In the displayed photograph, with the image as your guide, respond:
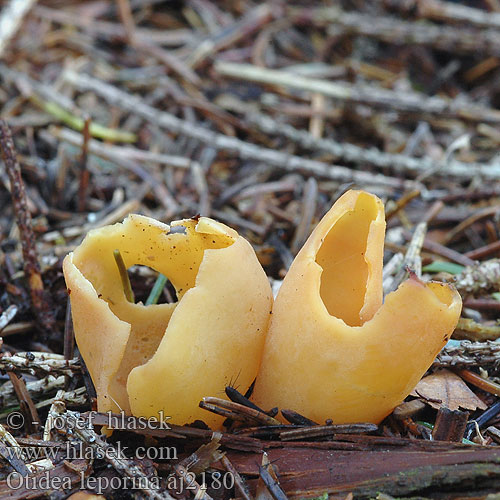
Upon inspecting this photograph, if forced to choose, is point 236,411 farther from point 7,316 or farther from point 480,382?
point 7,316

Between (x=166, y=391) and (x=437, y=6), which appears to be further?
(x=437, y=6)

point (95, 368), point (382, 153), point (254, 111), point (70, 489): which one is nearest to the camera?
point (70, 489)

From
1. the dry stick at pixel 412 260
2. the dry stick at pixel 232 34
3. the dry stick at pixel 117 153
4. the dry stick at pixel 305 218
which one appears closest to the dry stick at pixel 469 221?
the dry stick at pixel 412 260

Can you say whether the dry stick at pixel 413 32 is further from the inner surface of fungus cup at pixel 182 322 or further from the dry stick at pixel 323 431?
the dry stick at pixel 323 431

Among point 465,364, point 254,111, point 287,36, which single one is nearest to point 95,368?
point 465,364

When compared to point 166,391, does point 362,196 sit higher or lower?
higher

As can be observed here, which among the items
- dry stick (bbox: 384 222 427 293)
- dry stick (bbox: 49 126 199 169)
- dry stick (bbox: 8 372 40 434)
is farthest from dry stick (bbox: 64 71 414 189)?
dry stick (bbox: 8 372 40 434)

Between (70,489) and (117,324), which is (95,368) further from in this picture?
(70,489)

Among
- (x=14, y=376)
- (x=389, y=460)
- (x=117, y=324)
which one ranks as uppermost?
(x=117, y=324)

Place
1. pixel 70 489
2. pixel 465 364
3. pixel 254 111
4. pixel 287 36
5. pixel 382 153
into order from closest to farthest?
pixel 70 489 → pixel 465 364 → pixel 382 153 → pixel 254 111 → pixel 287 36
